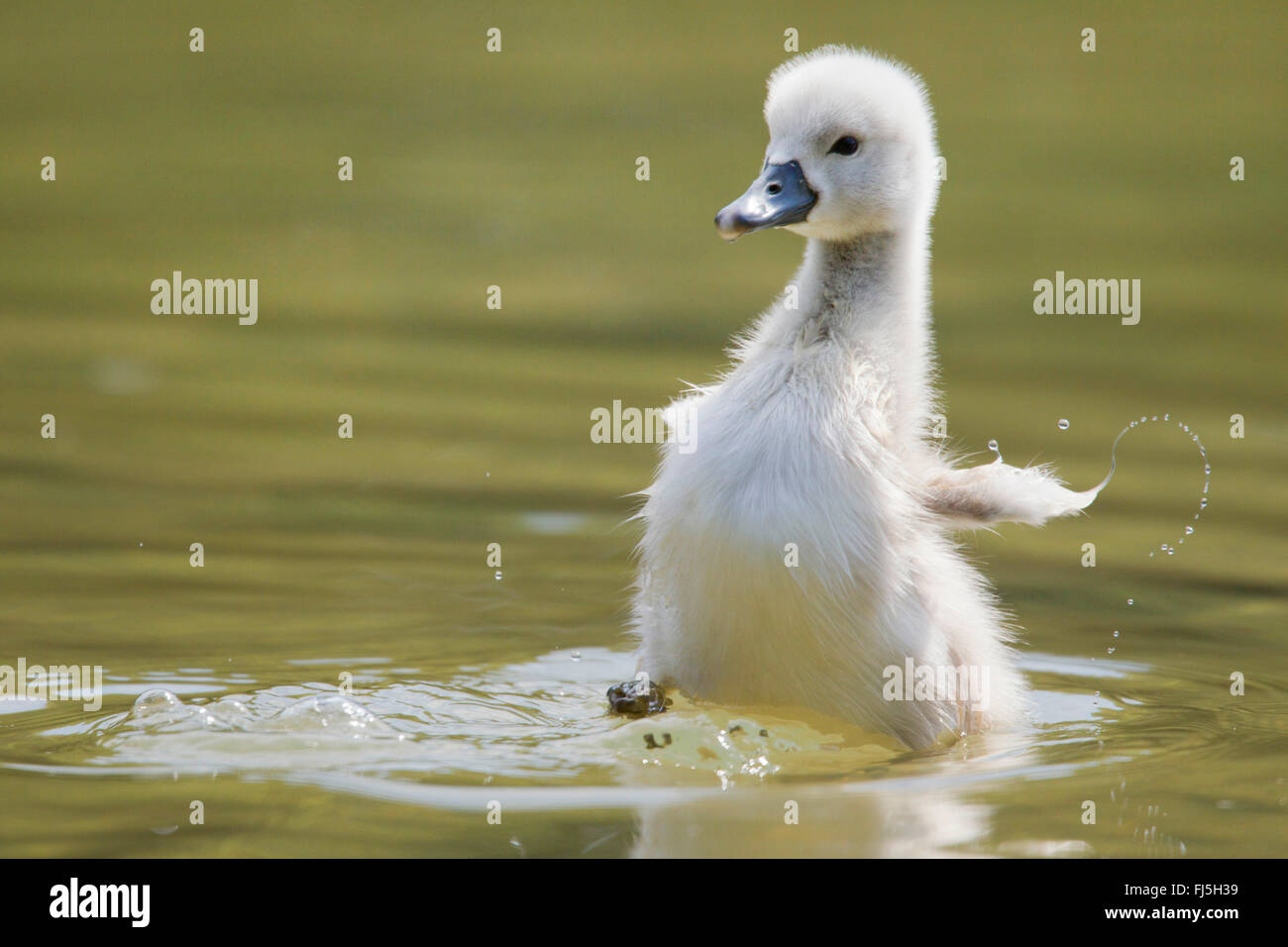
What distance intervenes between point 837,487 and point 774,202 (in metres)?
0.93

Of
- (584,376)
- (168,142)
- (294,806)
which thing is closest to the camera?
(294,806)

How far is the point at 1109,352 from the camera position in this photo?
10461 mm

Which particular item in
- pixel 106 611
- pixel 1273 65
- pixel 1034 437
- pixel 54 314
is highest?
pixel 1273 65

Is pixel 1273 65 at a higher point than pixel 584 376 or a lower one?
higher

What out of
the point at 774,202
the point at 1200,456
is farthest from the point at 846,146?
the point at 1200,456

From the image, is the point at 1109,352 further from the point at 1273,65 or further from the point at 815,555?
the point at 1273,65

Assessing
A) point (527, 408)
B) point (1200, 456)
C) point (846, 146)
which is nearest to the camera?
point (846, 146)

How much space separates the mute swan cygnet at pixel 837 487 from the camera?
5.64 m

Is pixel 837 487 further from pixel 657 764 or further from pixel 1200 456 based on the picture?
pixel 1200 456

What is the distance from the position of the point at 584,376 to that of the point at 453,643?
3080 millimetres

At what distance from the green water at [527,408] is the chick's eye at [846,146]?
5.70ft

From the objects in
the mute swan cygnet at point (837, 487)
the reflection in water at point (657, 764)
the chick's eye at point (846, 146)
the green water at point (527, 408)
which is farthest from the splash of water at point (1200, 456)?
the chick's eye at point (846, 146)

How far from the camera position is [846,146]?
612 cm
